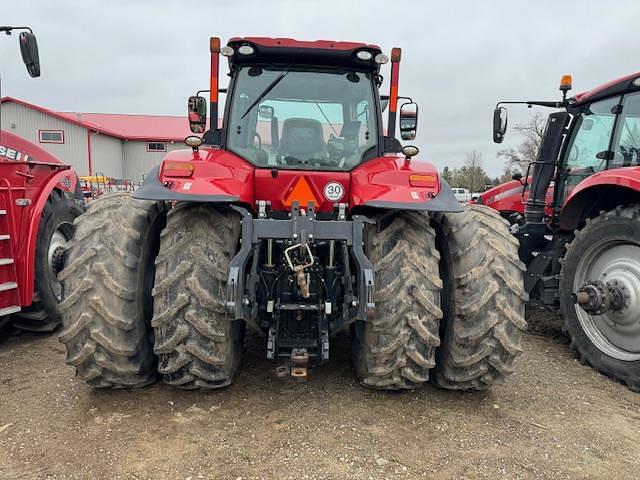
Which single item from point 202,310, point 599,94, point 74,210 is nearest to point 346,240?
point 202,310

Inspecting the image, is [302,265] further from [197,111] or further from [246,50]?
[197,111]

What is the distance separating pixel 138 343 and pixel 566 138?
4.85 m

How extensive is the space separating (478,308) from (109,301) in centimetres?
212

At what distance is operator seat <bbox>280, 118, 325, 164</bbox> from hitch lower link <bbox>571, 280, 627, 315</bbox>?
2362 mm

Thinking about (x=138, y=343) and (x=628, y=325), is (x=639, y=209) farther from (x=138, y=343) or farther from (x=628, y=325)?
A: (x=138, y=343)

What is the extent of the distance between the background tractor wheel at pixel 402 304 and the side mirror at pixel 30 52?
3.54 m

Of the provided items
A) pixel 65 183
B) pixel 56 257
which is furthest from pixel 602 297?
pixel 65 183

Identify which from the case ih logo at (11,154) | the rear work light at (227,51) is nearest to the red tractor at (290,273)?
the rear work light at (227,51)

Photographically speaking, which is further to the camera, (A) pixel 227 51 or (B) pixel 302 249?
(A) pixel 227 51

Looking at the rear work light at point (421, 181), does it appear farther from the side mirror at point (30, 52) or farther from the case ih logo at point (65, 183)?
the side mirror at point (30, 52)

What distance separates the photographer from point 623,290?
3787mm

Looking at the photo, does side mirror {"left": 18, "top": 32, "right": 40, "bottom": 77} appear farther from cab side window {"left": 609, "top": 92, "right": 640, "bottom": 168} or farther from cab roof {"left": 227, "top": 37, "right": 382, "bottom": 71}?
cab side window {"left": 609, "top": 92, "right": 640, "bottom": 168}

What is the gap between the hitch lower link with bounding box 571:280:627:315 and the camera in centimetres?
380

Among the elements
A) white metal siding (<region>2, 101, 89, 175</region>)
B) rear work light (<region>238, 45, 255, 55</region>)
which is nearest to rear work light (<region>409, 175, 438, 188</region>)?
rear work light (<region>238, 45, 255, 55</region>)
